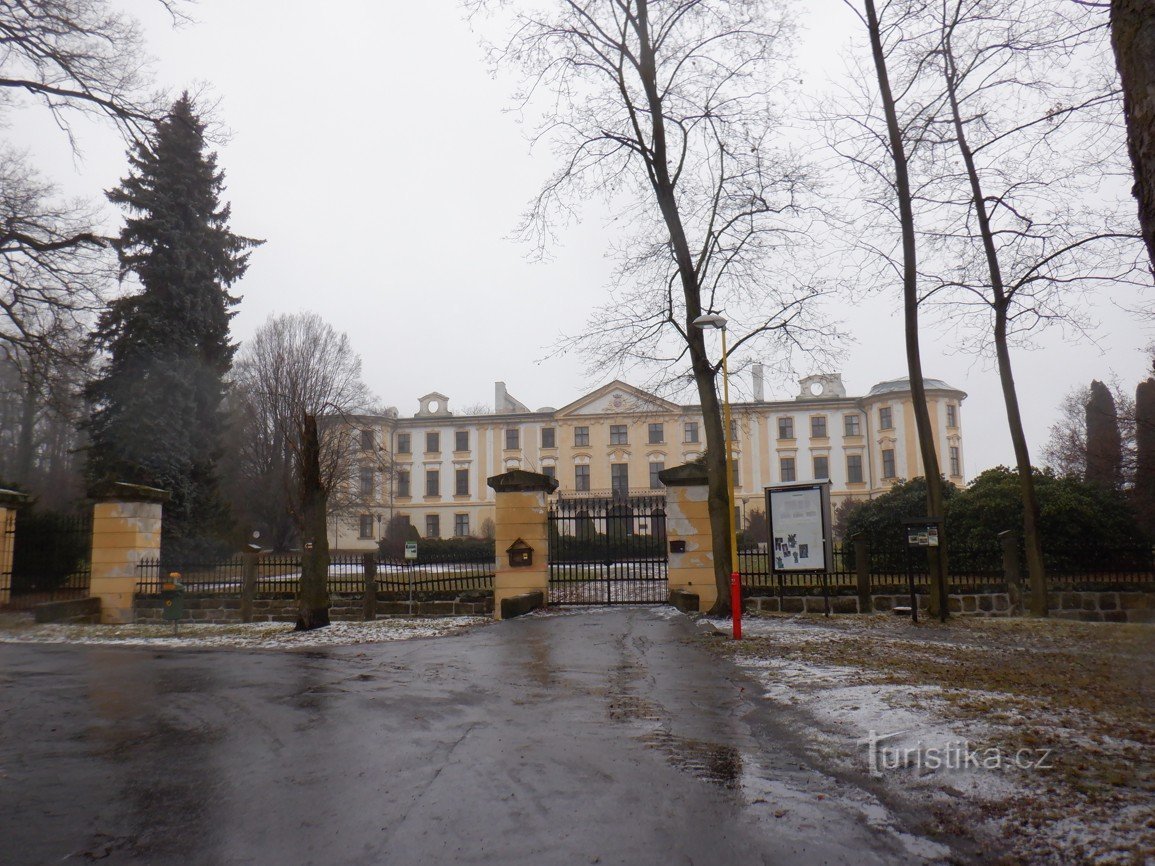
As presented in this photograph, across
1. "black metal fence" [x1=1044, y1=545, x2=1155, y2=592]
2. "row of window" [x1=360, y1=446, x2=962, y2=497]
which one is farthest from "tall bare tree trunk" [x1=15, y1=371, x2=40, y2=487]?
"black metal fence" [x1=1044, y1=545, x2=1155, y2=592]

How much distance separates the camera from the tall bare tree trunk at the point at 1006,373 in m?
14.7

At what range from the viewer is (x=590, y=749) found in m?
5.53

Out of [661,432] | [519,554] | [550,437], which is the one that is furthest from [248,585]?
[661,432]

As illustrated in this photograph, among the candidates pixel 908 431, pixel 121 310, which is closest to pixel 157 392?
pixel 121 310

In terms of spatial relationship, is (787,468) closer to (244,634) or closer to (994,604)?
(994,604)

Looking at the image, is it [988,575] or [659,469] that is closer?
[988,575]

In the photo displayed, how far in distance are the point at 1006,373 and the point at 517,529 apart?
998cm

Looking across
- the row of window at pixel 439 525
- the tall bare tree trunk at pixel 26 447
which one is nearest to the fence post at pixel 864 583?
the tall bare tree trunk at pixel 26 447

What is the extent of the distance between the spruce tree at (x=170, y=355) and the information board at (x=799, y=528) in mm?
21953

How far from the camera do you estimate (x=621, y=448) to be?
6644cm

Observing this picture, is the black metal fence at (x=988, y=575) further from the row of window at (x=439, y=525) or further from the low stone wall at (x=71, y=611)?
the row of window at (x=439, y=525)

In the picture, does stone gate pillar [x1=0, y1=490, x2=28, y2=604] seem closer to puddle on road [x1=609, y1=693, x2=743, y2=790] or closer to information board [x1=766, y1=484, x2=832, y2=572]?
information board [x1=766, y1=484, x2=832, y2=572]

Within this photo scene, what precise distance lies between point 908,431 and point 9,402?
5940 cm

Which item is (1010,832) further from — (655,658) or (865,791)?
(655,658)
